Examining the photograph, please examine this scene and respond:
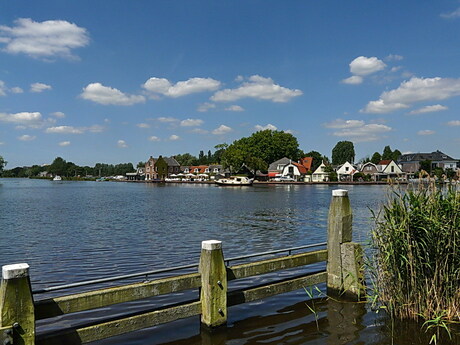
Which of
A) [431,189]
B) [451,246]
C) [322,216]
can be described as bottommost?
[322,216]

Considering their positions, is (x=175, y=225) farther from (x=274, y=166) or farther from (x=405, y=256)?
(x=274, y=166)

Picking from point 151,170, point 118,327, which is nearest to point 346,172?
point 151,170

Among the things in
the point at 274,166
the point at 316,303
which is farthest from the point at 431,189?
the point at 274,166

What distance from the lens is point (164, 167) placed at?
500 feet

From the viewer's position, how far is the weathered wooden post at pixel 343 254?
8.08 metres

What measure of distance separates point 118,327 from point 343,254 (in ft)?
15.9

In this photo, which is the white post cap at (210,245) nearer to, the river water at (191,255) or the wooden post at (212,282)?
the wooden post at (212,282)

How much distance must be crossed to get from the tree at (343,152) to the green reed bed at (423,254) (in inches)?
6929

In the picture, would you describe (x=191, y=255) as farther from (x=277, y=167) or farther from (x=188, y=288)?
(x=277, y=167)

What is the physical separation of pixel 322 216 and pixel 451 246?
24.4 metres

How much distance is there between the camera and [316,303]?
870 centimetres

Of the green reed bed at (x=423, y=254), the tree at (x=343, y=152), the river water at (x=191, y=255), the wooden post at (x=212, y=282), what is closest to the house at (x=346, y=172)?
the tree at (x=343, y=152)

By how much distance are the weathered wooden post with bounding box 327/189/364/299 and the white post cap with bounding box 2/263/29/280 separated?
5921 mm

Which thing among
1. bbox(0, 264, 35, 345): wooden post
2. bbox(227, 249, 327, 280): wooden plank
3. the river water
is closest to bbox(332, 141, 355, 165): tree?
the river water
